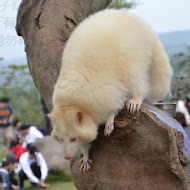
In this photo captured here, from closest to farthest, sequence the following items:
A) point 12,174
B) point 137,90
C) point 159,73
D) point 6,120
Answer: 1. point 137,90
2. point 159,73
3. point 12,174
4. point 6,120

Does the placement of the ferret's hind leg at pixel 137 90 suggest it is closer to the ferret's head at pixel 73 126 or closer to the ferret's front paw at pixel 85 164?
the ferret's head at pixel 73 126

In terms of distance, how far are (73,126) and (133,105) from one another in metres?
0.33

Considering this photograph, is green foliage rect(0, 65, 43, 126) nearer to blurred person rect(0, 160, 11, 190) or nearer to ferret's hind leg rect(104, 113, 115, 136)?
blurred person rect(0, 160, 11, 190)

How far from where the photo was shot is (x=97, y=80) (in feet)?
9.23

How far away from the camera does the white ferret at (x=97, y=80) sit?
9.19 ft

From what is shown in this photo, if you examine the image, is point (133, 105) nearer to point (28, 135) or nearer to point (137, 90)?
point (137, 90)

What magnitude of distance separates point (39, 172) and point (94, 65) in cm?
519

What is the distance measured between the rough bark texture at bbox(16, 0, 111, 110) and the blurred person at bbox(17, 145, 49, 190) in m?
3.96

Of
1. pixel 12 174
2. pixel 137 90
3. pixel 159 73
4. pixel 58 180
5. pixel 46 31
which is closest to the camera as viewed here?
pixel 137 90

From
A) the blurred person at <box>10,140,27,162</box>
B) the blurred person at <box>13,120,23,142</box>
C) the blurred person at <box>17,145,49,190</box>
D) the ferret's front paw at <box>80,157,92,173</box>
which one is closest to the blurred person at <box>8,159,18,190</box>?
the blurred person at <box>17,145,49,190</box>

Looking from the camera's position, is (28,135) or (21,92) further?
(21,92)

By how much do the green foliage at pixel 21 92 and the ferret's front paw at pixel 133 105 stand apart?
9.11m

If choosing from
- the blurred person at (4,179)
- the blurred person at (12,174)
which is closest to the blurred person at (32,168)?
the blurred person at (12,174)

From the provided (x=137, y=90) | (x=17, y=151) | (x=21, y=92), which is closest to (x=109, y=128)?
(x=137, y=90)
